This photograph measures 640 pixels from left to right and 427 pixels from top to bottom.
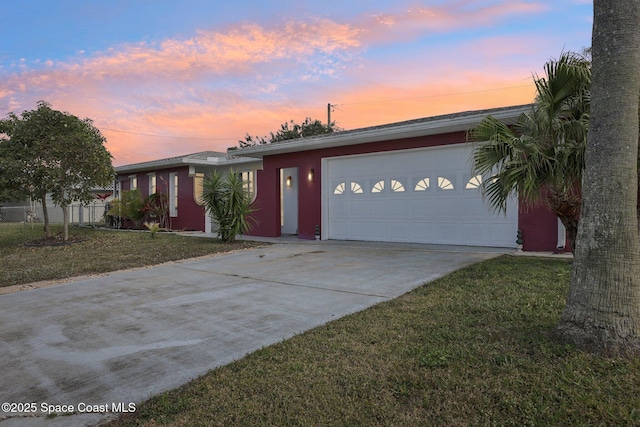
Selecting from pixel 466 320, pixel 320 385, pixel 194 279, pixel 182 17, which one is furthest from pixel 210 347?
pixel 182 17

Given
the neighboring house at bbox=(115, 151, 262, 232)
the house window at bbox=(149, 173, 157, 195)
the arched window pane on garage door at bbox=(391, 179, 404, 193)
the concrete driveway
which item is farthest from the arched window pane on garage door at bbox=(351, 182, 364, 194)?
the house window at bbox=(149, 173, 157, 195)

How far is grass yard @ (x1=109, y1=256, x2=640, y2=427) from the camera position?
7.55 feet

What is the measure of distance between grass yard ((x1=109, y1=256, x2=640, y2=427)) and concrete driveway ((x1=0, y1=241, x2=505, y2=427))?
358 millimetres

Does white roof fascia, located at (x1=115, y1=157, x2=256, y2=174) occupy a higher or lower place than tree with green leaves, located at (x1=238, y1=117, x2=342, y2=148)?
lower

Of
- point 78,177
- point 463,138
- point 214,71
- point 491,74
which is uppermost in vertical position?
point 214,71

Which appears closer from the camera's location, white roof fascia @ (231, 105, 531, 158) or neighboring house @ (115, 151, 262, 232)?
white roof fascia @ (231, 105, 531, 158)

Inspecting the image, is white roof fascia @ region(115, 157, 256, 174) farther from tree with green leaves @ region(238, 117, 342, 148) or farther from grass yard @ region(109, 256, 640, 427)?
tree with green leaves @ region(238, 117, 342, 148)

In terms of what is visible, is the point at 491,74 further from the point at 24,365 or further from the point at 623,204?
the point at 24,365

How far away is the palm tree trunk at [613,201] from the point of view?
289 cm

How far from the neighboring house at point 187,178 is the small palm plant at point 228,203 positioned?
347 centimetres

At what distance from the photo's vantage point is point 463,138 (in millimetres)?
9633

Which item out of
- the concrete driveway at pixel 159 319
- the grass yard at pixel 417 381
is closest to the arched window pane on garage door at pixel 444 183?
the concrete driveway at pixel 159 319

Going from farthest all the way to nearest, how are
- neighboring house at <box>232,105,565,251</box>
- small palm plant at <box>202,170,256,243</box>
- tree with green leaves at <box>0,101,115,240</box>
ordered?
small palm plant at <box>202,170,256,243</box> < tree with green leaves at <box>0,101,115,240</box> < neighboring house at <box>232,105,565,251</box>

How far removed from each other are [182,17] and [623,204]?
10.3 meters
